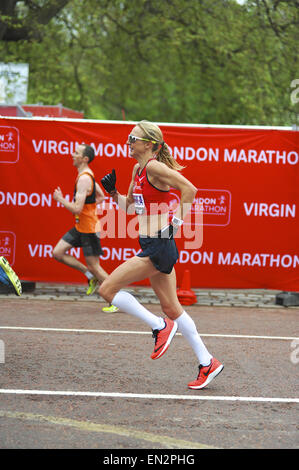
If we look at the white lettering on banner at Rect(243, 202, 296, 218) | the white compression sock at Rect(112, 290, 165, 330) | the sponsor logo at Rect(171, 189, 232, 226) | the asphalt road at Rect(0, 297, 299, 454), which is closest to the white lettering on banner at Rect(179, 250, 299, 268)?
the sponsor logo at Rect(171, 189, 232, 226)

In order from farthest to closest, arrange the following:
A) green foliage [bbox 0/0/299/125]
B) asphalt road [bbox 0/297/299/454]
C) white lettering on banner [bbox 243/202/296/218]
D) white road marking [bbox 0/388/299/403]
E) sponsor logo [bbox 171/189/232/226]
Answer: green foliage [bbox 0/0/299/125] < white lettering on banner [bbox 243/202/296/218] < sponsor logo [bbox 171/189/232/226] < white road marking [bbox 0/388/299/403] < asphalt road [bbox 0/297/299/454]

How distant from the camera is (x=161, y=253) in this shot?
6117mm

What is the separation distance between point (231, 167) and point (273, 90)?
1185 centimetres

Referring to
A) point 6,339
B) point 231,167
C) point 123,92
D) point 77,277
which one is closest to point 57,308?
point 77,277

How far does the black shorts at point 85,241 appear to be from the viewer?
10.2m

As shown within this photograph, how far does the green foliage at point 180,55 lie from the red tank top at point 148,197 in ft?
47.5

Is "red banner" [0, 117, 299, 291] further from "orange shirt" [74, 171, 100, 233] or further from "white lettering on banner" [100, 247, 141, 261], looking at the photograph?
"orange shirt" [74, 171, 100, 233]

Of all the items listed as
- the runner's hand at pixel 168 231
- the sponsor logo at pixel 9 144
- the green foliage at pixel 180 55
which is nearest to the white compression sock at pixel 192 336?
the runner's hand at pixel 168 231

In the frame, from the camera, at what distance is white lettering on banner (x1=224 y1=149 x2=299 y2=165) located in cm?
1123

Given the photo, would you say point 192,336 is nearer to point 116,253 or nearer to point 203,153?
point 116,253

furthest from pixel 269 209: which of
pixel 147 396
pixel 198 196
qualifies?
pixel 147 396

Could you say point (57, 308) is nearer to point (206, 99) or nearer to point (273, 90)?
point (273, 90)

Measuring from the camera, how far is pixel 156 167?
6082mm

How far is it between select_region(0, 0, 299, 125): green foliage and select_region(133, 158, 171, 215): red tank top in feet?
47.5
